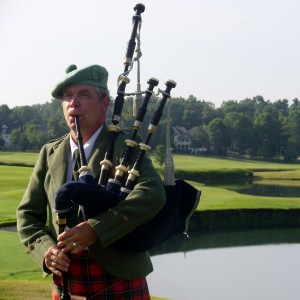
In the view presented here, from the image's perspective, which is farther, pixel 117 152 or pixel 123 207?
pixel 117 152

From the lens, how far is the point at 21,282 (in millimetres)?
10344

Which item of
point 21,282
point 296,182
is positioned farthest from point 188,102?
point 21,282

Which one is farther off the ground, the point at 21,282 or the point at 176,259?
the point at 21,282

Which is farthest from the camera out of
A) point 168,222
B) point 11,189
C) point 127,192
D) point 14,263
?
point 11,189

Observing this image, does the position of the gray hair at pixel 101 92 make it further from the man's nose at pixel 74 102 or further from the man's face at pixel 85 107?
the man's nose at pixel 74 102

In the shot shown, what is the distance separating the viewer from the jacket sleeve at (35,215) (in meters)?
3.65

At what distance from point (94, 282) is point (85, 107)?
1.01 metres

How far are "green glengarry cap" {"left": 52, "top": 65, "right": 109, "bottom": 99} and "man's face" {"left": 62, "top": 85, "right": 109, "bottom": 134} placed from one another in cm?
3

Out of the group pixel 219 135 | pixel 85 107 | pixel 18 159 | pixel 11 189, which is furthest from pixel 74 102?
pixel 219 135

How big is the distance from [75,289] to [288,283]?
46.2ft

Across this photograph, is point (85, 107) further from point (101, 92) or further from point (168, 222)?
point (168, 222)

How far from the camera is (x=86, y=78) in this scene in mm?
3631

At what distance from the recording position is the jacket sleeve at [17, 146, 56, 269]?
12.0 feet

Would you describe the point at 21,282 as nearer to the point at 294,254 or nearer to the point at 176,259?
the point at 176,259
